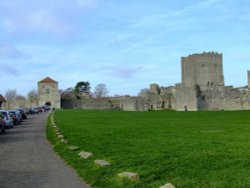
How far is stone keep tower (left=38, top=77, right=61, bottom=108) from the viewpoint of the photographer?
15025cm

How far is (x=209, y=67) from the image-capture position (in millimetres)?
102188

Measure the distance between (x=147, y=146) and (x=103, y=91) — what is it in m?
159

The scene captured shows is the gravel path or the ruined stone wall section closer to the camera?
the gravel path

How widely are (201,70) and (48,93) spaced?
233 feet

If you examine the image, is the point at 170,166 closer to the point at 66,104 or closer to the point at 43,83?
the point at 66,104

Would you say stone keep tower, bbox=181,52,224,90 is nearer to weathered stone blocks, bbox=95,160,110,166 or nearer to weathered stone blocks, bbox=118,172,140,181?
weathered stone blocks, bbox=95,160,110,166

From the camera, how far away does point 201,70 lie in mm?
100938

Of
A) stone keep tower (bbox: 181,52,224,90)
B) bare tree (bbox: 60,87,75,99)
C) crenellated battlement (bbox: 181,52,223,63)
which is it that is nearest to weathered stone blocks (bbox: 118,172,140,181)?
stone keep tower (bbox: 181,52,224,90)

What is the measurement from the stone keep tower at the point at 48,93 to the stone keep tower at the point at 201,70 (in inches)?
2328

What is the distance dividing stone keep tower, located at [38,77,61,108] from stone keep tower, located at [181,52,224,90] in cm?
5912

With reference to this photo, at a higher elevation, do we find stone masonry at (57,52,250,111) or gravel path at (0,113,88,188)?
stone masonry at (57,52,250,111)

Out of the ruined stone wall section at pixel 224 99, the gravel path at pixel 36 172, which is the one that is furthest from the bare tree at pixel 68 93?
the gravel path at pixel 36 172

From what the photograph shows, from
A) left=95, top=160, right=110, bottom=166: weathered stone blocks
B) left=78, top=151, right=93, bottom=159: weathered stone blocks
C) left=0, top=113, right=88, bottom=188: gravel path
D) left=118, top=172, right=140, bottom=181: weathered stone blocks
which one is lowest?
left=0, top=113, right=88, bottom=188: gravel path

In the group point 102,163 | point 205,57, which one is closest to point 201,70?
point 205,57
